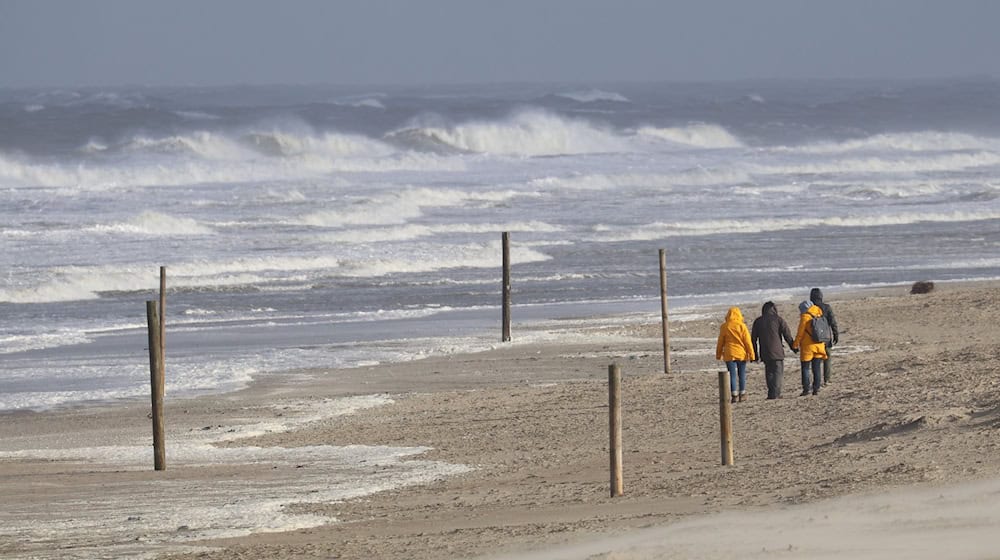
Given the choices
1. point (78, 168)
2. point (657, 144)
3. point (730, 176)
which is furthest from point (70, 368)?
point (657, 144)

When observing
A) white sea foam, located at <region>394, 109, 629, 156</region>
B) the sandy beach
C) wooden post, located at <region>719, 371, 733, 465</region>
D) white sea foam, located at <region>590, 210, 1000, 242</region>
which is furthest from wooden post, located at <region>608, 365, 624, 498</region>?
white sea foam, located at <region>394, 109, 629, 156</region>

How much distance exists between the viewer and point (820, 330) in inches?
585

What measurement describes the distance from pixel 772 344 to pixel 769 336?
0.16 metres

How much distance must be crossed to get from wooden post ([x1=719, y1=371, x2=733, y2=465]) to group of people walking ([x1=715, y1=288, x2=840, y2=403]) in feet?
10.8

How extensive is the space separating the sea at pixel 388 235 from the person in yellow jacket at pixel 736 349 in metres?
4.32

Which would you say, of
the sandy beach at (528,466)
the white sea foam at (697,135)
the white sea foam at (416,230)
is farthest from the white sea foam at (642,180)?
the sandy beach at (528,466)

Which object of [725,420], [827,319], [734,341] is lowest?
[725,420]

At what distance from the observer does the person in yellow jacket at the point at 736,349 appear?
1492 centimetres

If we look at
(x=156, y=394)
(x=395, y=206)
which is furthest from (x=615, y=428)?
(x=395, y=206)

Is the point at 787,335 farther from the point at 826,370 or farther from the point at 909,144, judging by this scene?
the point at 909,144

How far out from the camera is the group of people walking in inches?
580

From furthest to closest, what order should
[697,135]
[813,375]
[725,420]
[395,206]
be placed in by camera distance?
[697,135] → [395,206] → [813,375] → [725,420]

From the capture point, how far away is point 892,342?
19.1 m

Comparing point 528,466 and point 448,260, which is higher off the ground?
point 448,260
